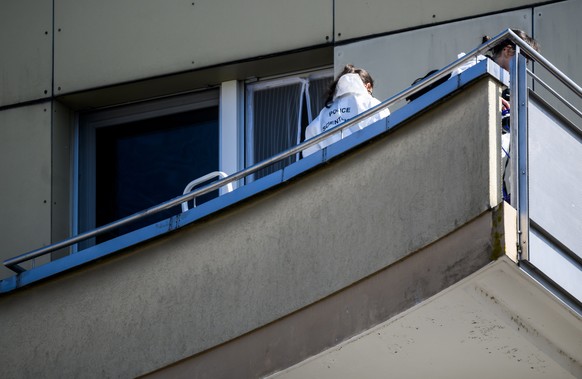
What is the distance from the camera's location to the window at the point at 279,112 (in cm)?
1112

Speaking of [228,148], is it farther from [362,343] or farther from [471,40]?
[362,343]

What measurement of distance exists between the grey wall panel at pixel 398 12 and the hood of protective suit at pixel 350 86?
1.26 m

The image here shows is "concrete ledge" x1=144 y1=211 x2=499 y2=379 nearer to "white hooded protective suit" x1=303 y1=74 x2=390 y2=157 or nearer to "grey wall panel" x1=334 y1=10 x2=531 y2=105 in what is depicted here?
"white hooded protective suit" x1=303 y1=74 x2=390 y2=157

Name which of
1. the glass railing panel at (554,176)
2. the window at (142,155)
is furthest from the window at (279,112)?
the glass railing panel at (554,176)

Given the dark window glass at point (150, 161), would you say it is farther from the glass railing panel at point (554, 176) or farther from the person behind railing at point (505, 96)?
the glass railing panel at point (554, 176)

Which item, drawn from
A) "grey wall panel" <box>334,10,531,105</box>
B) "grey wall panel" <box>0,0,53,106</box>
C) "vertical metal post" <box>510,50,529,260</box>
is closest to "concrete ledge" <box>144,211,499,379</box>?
"vertical metal post" <box>510,50,529,260</box>

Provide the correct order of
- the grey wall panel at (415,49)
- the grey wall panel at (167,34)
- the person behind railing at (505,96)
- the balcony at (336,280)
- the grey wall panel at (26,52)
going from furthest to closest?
1. the grey wall panel at (26,52)
2. the grey wall panel at (167,34)
3. the grey wall panel at (415,49)
4. the person behind railing at (505,96)
5. the balcony at (336,280)

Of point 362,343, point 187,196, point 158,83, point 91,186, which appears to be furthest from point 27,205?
point 362,343

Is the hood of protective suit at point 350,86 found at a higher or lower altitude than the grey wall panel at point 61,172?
lower

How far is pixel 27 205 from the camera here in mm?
11539

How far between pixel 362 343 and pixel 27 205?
13.9 feet

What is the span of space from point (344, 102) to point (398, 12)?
1472 mm

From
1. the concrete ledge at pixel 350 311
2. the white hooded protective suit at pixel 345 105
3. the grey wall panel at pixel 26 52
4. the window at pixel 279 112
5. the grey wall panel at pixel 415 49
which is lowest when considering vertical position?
the concrete ledge at pixel 350 311

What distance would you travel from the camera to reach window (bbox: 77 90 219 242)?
11547 millimetres
